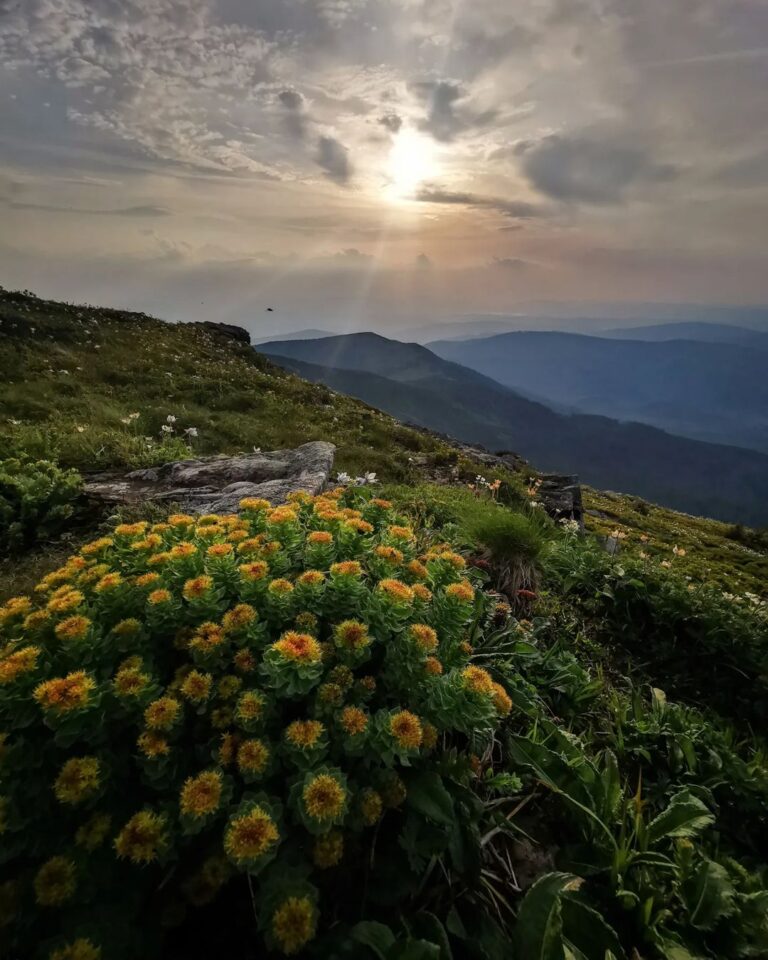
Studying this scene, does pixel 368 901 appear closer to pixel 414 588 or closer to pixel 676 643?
pixel 414 588

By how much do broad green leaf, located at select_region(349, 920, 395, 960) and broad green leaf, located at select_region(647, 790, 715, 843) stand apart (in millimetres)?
1818

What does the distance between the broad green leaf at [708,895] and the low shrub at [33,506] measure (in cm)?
772

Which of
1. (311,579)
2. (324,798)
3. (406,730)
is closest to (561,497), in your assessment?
(311,579)

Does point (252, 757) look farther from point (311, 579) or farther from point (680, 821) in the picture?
point (680, 821)

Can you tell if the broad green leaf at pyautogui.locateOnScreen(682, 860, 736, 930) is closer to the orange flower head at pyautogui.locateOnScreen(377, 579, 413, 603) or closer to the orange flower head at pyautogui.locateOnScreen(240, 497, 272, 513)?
the orange flower head at pyautogui.locateOnScreen(377, 579, 413, 603)

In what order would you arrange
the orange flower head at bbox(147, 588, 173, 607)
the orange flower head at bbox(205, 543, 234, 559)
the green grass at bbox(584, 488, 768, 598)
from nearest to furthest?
the orange flower head at bbox(147, 588, 173, 607) < the orange flower head at bbox(205, 543, 234, 559) < the green grass at bbox(584, 488, 768, 598)

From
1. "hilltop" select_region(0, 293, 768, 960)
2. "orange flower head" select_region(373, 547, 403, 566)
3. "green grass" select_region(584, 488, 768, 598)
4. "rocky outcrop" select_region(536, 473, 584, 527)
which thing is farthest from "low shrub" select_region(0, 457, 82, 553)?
"green grass" select_region(584, 488, 768, 598)

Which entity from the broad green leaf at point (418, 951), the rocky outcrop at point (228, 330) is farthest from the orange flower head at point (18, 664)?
the rocky outcrop at point (228, 330)

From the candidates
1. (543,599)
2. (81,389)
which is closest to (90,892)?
(543,599)

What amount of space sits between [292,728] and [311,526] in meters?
1.66

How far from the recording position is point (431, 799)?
2307mm

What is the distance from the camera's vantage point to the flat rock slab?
301 inches

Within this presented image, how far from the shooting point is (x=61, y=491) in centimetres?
734

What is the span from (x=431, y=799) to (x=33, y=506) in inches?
278
